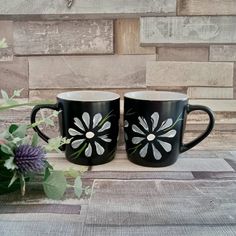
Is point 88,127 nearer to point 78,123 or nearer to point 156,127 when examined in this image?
point 78,123

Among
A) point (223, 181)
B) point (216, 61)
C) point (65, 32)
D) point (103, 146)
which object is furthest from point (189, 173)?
point (65, 32)

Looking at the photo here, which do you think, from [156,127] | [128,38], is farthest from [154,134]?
[128,38]

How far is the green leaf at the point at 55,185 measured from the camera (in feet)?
1.44

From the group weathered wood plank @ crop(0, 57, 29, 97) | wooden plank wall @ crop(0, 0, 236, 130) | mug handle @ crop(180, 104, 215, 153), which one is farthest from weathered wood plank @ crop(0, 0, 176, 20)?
mug handle @ crop(180, 104, 215, 153)

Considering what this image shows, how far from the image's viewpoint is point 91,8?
0.65m

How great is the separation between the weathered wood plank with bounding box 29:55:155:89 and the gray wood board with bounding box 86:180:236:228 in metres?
0.25

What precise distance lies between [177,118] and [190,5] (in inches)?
10.1

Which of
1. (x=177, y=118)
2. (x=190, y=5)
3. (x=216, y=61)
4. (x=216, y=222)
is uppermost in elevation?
(x=190, y=5)

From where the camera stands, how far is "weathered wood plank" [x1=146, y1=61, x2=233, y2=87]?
67 centimetres

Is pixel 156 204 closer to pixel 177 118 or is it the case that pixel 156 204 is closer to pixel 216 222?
pixel 216 222

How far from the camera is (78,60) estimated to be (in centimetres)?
67

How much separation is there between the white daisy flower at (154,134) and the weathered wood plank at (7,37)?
323mm

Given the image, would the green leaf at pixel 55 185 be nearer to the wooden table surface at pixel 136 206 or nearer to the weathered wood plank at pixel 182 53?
the wooden table surface at pixel 136 206

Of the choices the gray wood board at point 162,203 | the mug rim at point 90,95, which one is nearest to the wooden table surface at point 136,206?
the gray wood board at point 162,203
